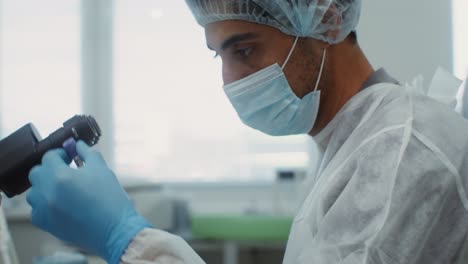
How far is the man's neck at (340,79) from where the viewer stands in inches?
40.3

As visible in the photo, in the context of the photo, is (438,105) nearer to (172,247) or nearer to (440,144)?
(440,144)

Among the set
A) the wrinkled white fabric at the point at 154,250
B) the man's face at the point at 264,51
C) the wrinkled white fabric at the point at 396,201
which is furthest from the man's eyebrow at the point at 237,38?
the wrinkled white fabric at the point at 154,250

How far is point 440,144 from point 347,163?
5.7 inches

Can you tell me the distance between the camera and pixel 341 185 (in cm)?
83

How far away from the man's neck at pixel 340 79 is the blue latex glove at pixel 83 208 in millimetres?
459

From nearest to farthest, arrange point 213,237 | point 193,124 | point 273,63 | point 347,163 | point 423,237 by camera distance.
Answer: point 423,237, point 347,163, point 273,63, point 213,237, point 193,124

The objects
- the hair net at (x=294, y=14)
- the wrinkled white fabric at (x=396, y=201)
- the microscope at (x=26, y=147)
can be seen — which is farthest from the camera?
the hair net at (x=294, y=14)

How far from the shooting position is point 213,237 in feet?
7.43

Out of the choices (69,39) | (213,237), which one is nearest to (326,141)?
(213,237)

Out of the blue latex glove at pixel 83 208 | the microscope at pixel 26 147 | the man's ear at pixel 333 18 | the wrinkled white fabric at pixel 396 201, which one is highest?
the man's ear at pixel 333 18

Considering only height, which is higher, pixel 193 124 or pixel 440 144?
pixel 440 144

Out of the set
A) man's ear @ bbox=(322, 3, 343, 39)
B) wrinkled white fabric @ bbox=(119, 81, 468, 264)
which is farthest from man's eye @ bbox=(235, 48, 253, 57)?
wrinkled white fabric @ bbox=(119, 81, 468, 264)

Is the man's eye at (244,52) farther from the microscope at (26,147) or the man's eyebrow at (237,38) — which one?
the microscope at (26,147)

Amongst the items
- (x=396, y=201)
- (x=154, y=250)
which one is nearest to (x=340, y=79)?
(x=396, y=201)
